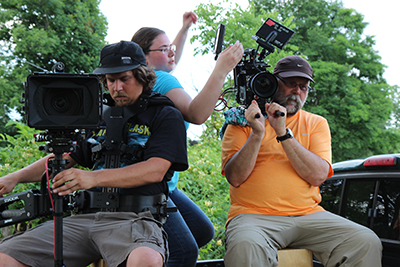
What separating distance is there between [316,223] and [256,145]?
68 centimetres

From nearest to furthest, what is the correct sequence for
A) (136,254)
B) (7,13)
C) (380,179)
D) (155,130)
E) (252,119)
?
(136,254) < (155,130) < (252,119) < (380,179) < (7,13)

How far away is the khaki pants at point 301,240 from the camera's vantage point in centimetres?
247

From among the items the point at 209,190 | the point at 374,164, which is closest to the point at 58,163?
the point at 374,164

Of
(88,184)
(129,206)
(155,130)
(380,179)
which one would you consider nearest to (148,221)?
(129,206)

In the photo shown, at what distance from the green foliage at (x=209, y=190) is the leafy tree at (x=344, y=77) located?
50.5ft

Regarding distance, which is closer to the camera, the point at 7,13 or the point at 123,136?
the point at 123,136

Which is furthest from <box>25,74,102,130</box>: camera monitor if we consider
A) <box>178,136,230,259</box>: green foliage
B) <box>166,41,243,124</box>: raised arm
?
<box>178,136,230,259</box>: green foliage

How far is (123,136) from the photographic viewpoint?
2.32m

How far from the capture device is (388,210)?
114 inches

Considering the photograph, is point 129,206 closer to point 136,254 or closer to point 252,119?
point 136,254

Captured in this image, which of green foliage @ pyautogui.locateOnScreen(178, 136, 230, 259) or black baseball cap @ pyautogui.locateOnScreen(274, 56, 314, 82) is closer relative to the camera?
black baseball cap @ pyautogui.locateOnScreen(274, 56, 314, 82)

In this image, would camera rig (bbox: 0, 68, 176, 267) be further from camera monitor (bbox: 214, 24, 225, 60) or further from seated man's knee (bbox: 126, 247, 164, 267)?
camera monitor (bbox: 214, 24, 225, 60)

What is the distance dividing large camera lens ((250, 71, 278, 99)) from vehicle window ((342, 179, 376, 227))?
110cm

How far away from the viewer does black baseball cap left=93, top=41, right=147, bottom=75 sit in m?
2.33
